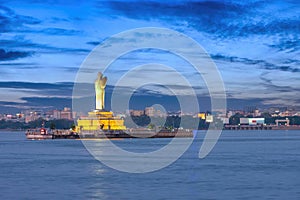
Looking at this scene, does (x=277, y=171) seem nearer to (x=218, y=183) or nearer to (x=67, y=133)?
(x=218, y=183)

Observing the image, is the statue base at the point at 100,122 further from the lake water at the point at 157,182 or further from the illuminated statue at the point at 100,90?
the lake water at the point at 157,182

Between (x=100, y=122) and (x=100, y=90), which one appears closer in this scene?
(x=100, y=122)

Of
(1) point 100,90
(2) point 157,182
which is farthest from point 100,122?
(2) point 157,182

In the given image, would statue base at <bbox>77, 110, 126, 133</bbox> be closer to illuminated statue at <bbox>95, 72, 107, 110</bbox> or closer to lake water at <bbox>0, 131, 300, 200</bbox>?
illuminated statue at <bbox>95, 72, 107, 110</bbox>

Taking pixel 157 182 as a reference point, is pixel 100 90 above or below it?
above

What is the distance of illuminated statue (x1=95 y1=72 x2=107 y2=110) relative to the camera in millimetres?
122550

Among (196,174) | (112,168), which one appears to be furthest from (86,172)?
(196,174)

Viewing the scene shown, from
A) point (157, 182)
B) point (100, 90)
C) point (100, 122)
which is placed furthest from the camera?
point (100, 90)

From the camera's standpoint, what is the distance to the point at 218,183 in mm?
27297

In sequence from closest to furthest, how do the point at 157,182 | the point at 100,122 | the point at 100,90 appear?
the point at 157,182
the point at 100,122
the point at 100,90

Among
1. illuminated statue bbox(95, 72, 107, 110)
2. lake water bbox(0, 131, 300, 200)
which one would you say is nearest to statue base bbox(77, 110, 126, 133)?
illuminated statue bbox(95, 72, 107, 110)

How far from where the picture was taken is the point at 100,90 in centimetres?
12456

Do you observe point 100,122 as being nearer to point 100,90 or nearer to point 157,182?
point 100,90

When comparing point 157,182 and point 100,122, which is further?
point 100,122
